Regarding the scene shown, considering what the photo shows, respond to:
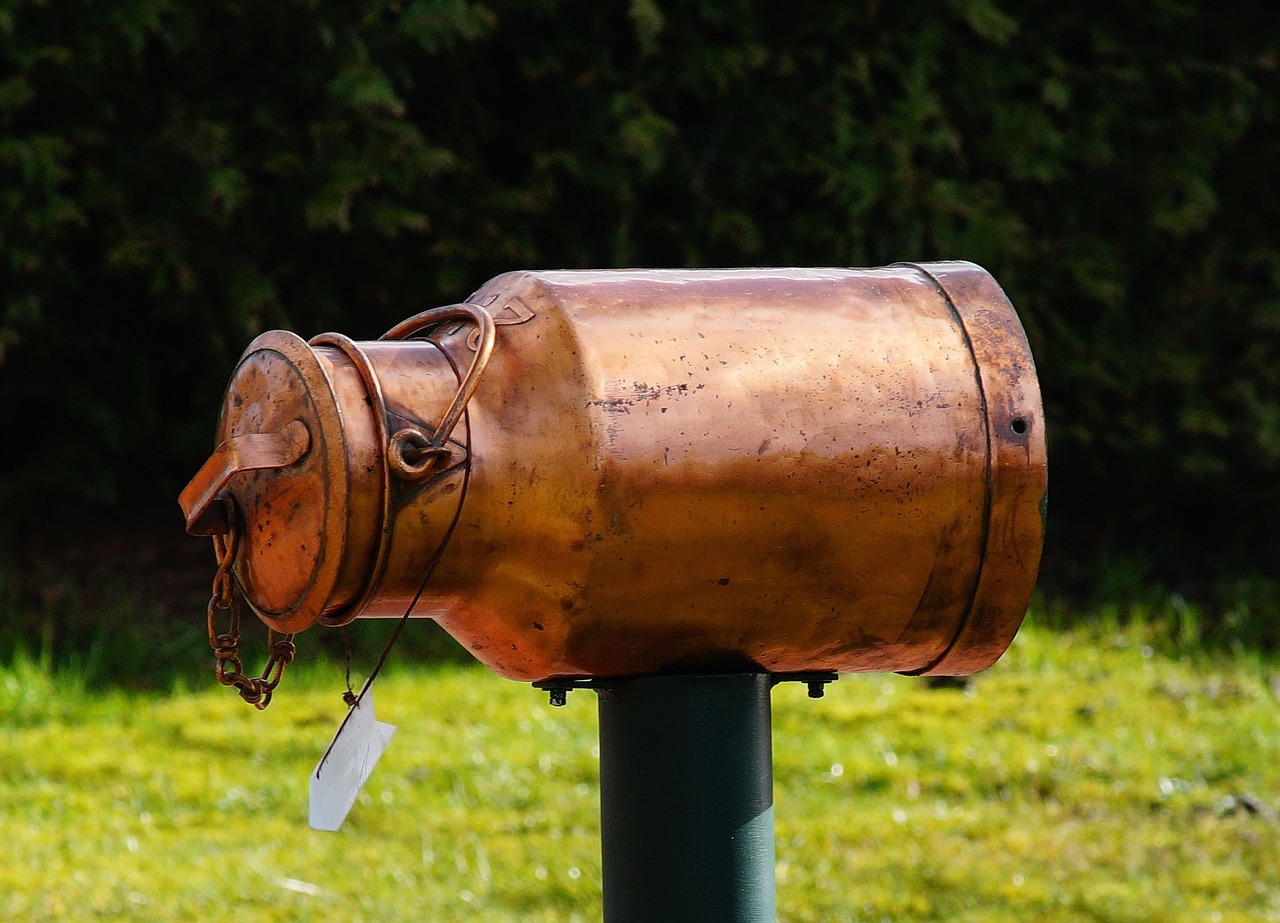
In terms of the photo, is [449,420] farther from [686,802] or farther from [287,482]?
[686,802]

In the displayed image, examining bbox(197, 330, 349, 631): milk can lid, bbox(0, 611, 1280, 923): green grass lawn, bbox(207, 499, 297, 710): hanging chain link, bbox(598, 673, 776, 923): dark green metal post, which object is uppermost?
bbox(197, 330, 349, 631): milk can lid

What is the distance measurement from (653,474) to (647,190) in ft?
12.4

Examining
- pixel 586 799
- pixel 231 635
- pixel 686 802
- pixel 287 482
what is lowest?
pixel 586 799

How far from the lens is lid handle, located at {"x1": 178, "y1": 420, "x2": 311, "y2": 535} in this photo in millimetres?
1449

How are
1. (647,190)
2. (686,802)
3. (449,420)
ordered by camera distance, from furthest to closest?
(647,190) < (686,802) < (449,420)

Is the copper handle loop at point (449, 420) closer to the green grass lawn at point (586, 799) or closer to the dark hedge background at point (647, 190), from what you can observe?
the green grass lawn at point (586, 799)

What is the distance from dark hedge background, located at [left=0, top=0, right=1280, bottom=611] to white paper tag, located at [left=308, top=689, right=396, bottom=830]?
307 centimetres

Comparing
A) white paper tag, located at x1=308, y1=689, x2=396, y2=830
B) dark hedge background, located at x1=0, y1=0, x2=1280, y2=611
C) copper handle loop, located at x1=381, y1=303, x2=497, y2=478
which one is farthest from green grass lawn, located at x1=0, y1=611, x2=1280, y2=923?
copper handle loop, located at x1=381, y1=303, x2=497, y2=478

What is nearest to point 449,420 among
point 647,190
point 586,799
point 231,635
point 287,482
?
point 287,482

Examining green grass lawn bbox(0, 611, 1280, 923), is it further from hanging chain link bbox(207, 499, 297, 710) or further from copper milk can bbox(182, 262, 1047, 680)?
copper milk can bbox(182, 262, 1047, 680)

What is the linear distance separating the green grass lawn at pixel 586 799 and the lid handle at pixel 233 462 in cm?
172

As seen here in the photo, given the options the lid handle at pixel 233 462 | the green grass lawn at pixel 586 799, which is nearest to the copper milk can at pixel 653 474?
the lid handle at pixel 233 462

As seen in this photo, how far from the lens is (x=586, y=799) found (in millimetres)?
3596

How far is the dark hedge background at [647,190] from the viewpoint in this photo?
4.59 meters
